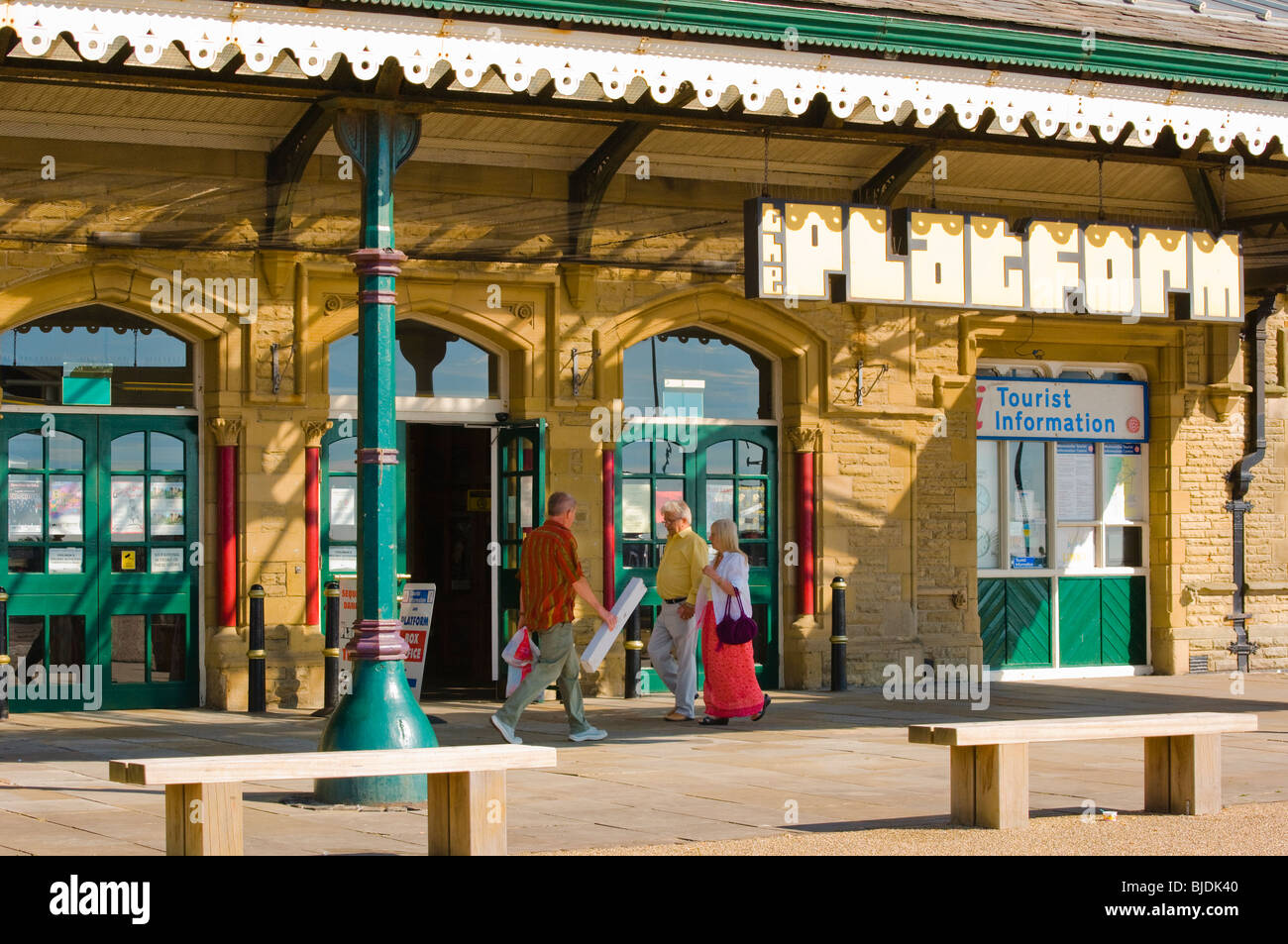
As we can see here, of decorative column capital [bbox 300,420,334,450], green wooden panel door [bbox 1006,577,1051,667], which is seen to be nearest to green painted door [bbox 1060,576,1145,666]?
green wooden panel door [bbox 1006,577,1051,667]

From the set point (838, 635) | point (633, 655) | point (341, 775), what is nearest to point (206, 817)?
point (341, 775)

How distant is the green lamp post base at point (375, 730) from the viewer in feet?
29.9

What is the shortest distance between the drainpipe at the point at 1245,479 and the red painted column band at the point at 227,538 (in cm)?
1017

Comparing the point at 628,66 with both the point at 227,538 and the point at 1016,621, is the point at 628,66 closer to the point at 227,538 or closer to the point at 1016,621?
the point at 227,538

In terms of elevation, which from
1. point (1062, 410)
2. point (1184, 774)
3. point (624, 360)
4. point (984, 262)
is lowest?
point (1184, 774)

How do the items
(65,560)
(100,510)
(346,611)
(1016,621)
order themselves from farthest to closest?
(1016,621), (346,611), (100,510), (65,560)

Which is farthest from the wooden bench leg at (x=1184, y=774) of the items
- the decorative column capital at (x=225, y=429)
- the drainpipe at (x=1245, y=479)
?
the drainpipe at (x=1245, y=479)

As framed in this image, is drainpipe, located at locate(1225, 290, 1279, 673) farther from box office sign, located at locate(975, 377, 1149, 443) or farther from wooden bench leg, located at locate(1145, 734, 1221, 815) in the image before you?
wooden bench leg, located at locate(1145, 734, 1221, 815)

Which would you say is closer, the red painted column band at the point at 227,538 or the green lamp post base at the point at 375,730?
the green lamp post base at the point at 375,730

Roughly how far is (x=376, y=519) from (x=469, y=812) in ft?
7.95

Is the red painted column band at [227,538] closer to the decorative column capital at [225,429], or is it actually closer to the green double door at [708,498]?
the decorative column capital at [225,429]

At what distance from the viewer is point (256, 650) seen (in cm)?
1348

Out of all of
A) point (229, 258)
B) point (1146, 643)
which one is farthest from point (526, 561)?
point (1146, 643)

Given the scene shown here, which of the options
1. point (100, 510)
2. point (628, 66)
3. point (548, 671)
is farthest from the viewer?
point (100, 510)
